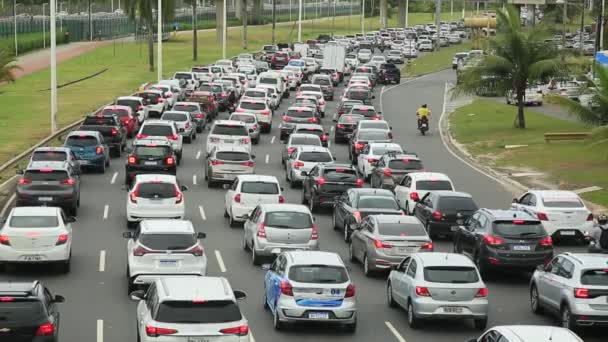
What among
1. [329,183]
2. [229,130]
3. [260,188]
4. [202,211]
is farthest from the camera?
[229,130]

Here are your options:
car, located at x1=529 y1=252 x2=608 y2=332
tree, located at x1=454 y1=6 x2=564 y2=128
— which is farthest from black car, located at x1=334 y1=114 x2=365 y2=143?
car, located at x1=529 y1=252 x2=608 y2=332

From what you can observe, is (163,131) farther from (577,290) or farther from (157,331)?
(157,331)

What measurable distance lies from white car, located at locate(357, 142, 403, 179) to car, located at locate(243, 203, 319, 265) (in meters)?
15.5

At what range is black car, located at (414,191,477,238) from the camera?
34.6 metres

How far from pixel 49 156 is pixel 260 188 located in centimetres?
781

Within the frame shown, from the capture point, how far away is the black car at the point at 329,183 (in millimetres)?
39281

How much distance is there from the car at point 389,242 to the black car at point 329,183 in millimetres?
8758

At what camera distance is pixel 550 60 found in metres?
62.1

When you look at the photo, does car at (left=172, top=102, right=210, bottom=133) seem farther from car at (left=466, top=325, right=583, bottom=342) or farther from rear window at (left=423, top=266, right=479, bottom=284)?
car at (left=466, top=325, right=583, bottom=342)

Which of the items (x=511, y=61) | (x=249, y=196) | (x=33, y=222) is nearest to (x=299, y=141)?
(x=249, y=196)

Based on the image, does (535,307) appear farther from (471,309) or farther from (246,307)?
(246,307)

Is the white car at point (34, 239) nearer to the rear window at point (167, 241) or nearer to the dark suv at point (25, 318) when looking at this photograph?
the rear window at point (167, 241)

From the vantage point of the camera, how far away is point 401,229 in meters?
29.5

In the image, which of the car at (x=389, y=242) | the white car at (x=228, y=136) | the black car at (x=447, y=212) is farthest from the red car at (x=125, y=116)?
the car at (x=389, y=242)
